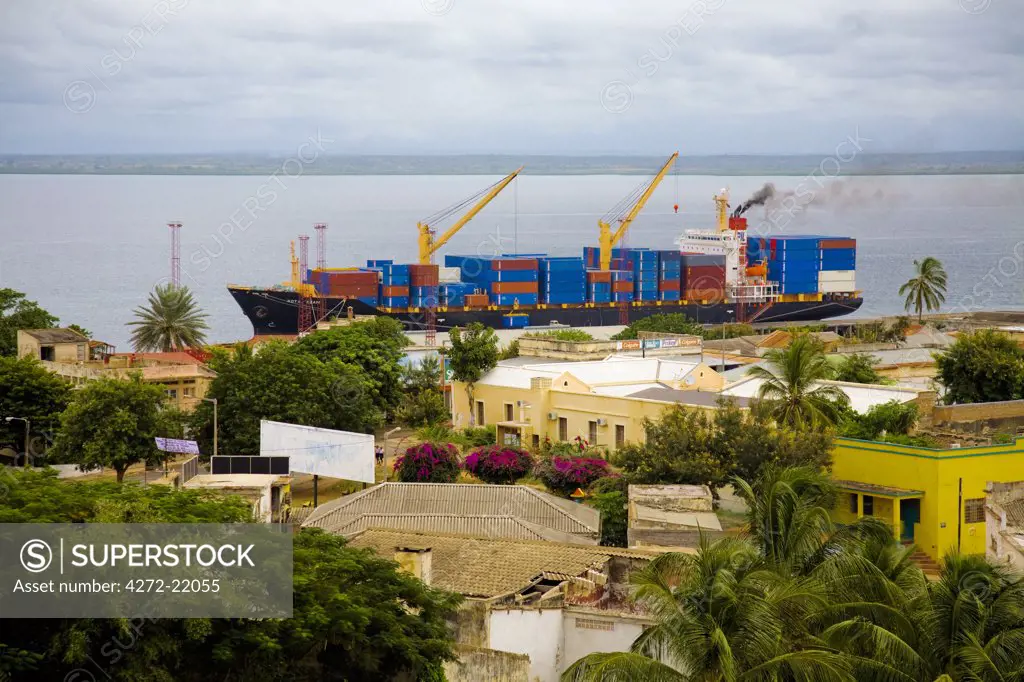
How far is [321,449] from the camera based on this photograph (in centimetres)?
2912

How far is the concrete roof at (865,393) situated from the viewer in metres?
32.2

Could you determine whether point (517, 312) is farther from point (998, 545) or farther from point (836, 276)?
point (998, 545)

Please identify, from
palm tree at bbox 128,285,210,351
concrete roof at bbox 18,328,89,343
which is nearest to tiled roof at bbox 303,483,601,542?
concrete roof at bbox 18,328,89,343

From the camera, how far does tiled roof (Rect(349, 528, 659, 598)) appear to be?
18.3 m

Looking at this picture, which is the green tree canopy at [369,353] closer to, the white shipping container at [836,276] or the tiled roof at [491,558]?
the tiled roof at [491,558]

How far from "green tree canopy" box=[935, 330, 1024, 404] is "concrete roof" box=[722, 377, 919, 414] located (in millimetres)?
2813

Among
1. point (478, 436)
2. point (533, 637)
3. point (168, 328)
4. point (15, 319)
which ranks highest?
point (15, 319)

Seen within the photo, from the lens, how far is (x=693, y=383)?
37.6m

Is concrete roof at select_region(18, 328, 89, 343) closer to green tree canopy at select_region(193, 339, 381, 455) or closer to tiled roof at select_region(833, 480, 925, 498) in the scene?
green tree canopy at select_region(193, 339, 381, 455)

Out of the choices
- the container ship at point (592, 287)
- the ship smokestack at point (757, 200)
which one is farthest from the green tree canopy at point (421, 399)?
the ship smokestack at point (757, 200)

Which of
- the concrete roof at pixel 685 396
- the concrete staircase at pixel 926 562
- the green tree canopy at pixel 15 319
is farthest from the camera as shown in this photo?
the green tree canopy at pixel 15 319

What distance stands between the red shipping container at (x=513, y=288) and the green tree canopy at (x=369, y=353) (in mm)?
48357

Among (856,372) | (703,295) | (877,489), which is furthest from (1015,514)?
(703,295)

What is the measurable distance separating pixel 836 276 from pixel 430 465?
268 ft
